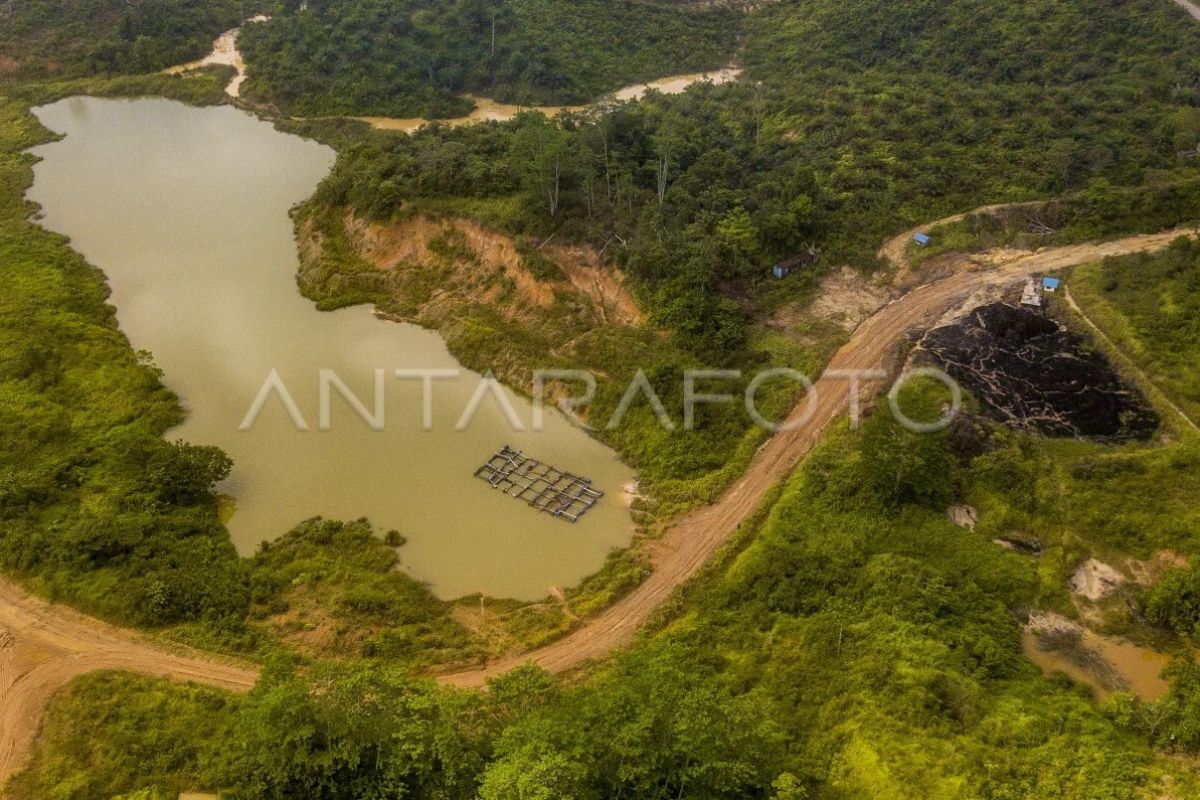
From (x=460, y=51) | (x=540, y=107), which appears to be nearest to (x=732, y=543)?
(x=540, y=107)

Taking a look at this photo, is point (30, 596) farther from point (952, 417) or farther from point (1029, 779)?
point (952, 417)

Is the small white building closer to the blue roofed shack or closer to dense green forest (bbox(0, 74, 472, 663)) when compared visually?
the blue roofed shack

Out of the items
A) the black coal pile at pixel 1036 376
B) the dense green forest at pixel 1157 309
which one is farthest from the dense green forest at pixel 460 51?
the dense green forest at pixel 1157 309

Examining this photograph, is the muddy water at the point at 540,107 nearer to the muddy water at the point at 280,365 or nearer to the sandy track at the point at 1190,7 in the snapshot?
the muddy water at the point at 280,365

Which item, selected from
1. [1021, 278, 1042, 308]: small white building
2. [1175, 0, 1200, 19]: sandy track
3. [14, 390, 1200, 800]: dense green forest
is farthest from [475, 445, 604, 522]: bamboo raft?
[1175, 0, 1200, 19]: sandy track

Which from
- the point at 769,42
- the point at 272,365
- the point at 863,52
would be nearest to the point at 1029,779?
the point at 272,365
